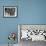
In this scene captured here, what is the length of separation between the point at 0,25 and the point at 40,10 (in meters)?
1.21

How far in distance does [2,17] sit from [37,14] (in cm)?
99

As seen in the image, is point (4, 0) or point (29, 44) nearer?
point (29, 44)

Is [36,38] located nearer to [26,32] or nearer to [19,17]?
[26,32]

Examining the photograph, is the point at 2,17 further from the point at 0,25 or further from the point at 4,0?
the point at 4,0

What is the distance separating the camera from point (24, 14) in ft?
12.2

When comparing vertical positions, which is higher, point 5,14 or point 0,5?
point 0,5

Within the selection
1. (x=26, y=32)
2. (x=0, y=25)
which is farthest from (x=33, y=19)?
(x=0, y=25)

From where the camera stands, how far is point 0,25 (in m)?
3.71

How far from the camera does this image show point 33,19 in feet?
12.2

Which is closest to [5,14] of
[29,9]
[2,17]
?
[2,17]

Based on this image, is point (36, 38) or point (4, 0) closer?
point (36, 38)

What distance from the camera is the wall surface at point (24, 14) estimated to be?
3.71 metres

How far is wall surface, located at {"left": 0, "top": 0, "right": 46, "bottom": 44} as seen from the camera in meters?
3.71

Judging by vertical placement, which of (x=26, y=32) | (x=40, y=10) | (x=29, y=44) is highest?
(x=40, y=10)
